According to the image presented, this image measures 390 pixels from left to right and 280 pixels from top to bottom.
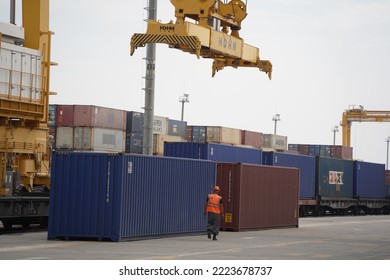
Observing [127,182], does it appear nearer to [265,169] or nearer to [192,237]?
[192,237]

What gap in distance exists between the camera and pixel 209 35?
112 feet

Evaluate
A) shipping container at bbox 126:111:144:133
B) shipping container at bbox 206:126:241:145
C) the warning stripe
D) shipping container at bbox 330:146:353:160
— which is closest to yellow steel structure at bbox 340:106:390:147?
shipping container at bbox 330:146:353:160

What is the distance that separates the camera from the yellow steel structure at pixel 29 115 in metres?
27.4

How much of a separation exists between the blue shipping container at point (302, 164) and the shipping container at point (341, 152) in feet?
91.9

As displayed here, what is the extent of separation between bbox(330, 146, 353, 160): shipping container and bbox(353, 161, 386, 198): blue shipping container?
56.8ft

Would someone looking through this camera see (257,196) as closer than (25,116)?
No

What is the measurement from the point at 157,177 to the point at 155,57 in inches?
363

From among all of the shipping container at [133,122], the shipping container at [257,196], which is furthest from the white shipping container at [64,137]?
the shipping container at [257,196]

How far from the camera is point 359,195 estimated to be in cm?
5584

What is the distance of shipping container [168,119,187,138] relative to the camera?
55.7 meters

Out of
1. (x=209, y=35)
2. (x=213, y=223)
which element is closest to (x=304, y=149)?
(x=209, y=35)

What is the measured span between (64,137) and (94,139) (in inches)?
65.7

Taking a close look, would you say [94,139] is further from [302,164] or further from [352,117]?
[352,117]

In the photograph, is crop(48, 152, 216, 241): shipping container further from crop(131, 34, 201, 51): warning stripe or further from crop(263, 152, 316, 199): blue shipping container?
crop(263, 152, 316, 199): blue shipping container
